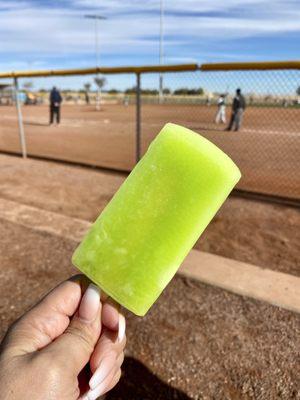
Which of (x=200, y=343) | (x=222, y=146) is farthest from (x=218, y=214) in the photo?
(x=222, y=146)

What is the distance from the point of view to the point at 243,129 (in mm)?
14867

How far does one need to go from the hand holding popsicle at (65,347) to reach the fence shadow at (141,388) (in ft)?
2.88

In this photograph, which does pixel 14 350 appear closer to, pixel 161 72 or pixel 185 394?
pixel 185 394

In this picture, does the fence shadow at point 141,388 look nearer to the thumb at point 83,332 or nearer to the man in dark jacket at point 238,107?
the thumb at point 83,332

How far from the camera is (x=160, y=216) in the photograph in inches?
47.1

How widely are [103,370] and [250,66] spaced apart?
474 cm

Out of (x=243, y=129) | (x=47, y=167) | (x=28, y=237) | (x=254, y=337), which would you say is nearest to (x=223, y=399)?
(x=254, y=337)

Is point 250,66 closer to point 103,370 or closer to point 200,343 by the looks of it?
point 200,343

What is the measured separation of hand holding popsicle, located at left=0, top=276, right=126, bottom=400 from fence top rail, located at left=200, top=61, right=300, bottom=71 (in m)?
4.38

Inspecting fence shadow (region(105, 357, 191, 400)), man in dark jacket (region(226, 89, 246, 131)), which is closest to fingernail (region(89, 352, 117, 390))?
fence shadow (region(105, 357, 191, 400))

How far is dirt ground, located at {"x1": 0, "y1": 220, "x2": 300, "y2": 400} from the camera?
2262mm


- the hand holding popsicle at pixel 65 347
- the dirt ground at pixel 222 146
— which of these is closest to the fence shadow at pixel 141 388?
the hand holding popsicle at pixel 65 347

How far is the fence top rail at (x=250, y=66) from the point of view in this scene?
4891mm

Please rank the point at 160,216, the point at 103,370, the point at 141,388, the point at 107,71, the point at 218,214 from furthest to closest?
the point at 107,71 → the point at 218,214 → the point at 141,388 → the point at 103,370 → the point at 160,216
